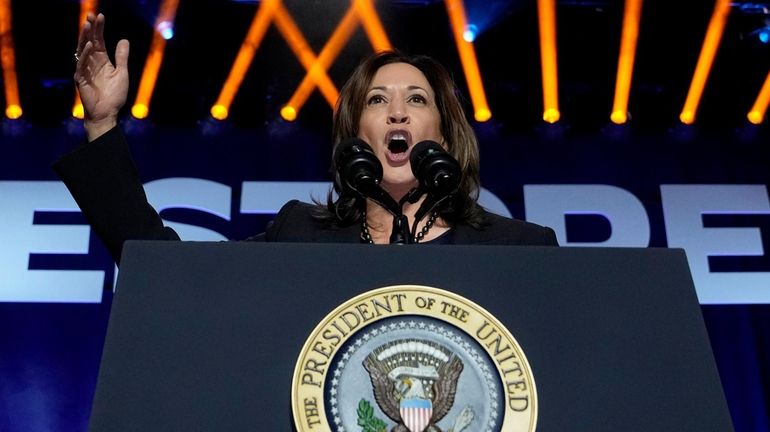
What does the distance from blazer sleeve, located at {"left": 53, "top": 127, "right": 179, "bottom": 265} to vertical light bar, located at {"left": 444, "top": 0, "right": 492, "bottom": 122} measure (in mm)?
3121

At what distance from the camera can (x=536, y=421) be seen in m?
0.78

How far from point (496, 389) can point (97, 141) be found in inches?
27.8

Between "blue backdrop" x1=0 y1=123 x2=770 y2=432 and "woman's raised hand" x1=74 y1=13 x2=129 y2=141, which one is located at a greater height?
"blue backdrop" x1=0 y1=123 x2=770 y2=432

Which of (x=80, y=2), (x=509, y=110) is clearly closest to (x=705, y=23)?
(x=509, y=110)

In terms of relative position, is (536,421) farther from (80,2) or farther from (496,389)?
(80,2)

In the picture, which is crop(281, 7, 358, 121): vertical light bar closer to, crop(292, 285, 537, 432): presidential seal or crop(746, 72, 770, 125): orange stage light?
crop(746, 72, 770, 125): orange stage light

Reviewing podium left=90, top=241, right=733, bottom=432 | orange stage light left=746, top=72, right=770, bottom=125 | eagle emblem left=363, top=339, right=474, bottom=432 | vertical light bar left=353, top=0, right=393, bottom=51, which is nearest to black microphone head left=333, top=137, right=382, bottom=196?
podium left=90, top=241, right=733, bottom=432

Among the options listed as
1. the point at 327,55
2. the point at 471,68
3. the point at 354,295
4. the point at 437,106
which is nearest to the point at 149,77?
the point at 327,55

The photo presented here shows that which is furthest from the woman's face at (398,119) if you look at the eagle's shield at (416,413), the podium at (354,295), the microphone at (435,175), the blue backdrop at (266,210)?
the blue backdrop at (266,210)

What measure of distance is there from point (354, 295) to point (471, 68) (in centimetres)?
347

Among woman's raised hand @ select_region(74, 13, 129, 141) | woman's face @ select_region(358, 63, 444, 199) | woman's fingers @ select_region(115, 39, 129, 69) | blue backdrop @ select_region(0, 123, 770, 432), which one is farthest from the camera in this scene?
blue backdrop @ select_region(0, 123, 770, 432)

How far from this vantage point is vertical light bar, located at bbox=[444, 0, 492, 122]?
409cm

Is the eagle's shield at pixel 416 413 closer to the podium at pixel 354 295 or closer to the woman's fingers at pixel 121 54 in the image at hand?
the podium at pixel 354 295

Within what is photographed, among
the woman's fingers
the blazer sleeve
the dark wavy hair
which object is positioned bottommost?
the blazer sleeve
